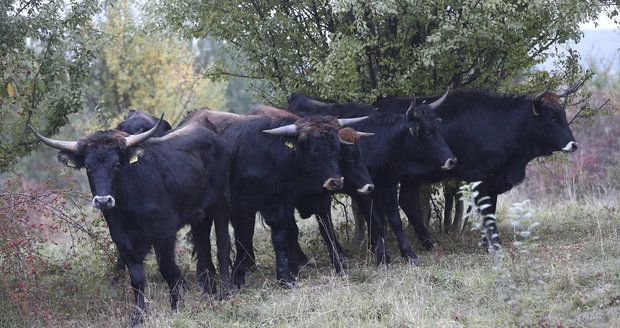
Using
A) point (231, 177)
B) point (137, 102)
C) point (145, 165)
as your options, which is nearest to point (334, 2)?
point (231, 177)

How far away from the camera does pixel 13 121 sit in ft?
38.7

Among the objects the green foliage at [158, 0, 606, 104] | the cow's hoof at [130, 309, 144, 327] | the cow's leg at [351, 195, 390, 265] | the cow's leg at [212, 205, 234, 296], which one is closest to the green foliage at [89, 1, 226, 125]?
the green foliage at [158, 0, 606, 104]

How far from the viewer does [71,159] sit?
985 centimetres

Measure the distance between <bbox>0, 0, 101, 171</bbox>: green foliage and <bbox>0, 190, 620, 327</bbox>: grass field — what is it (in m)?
1.91

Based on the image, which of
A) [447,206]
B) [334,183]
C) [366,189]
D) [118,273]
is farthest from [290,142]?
[447,206]

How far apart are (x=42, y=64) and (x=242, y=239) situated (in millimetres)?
3191

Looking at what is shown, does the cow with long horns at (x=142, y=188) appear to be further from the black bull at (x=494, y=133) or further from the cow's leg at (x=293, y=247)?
the black bull at (x=494, y=133)

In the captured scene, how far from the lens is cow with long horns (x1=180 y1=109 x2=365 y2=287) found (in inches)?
449

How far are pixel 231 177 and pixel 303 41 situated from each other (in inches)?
100

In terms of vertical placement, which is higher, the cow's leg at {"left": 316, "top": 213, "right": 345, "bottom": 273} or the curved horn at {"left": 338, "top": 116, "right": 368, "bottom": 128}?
the curved horn at {"left": 338, "top": 116, "right": 368, "bottom": 128}

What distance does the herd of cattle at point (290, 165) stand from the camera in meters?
9.88

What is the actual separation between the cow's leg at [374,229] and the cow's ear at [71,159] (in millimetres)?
3981

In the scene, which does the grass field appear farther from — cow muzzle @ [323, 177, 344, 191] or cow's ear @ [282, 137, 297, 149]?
cow's ear @ [282, 137, 297, 149]

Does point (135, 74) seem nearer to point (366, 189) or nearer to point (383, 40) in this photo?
point (383, 40)
